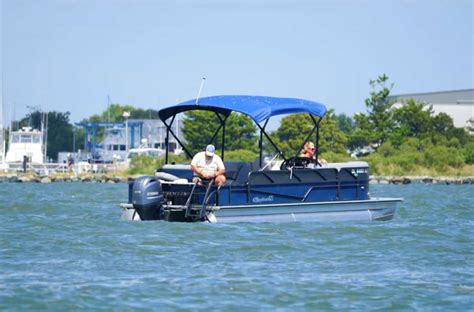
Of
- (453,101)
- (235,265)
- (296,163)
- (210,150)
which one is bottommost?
(235,265)

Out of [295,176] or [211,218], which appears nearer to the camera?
[211,218]

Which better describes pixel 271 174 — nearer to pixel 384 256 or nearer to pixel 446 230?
pixel 446 230

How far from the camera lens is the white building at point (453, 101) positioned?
302 feet

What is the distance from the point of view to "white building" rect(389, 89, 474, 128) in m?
92.0

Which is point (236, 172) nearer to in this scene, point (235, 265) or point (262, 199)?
point (262, 199)

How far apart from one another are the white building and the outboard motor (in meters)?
68.4

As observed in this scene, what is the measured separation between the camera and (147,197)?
24219mm

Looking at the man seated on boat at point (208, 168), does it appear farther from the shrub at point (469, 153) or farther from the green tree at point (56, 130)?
the green tree at point (56, 130)

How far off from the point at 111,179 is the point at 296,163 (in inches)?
1775

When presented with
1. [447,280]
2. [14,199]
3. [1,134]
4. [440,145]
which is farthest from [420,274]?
[1,134]

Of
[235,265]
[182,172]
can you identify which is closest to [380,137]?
[182,172]

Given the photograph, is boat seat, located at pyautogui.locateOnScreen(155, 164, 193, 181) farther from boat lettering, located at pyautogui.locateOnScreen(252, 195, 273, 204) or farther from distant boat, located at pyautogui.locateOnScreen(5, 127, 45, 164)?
distant boat, located at pyautogui.locateOnScreen(5, 127, 45, 164)

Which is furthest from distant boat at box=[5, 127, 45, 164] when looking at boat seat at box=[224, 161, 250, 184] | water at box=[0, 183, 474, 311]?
boat seat at box=[224, 161, 250, 184]

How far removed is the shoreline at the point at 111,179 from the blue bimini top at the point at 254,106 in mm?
39505
